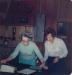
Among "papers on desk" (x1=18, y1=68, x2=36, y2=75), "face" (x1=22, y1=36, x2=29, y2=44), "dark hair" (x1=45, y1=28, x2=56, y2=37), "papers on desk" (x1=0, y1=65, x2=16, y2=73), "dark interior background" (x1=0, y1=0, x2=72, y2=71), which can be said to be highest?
"dark interior background" (x1=0, y1=0, x2=72, y2=71)

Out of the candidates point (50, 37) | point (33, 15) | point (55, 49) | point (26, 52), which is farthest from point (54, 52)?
point (33, 15)

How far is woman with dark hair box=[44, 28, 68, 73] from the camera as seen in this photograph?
244 centimetres

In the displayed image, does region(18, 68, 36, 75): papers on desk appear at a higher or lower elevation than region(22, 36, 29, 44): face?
lower

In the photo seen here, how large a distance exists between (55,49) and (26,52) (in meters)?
0.25

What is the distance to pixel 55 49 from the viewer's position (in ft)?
8.08

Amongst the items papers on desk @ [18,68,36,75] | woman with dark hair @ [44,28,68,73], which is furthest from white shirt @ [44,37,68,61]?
papers on desk @ [18,68,36,75]

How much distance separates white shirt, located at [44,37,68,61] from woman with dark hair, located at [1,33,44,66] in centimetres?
7

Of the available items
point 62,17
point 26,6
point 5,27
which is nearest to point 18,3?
point 26,6

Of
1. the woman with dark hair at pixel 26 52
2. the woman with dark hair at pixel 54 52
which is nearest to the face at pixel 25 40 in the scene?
the woman with dark hair at pixel 26 52

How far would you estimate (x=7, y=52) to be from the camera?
96.8 inches

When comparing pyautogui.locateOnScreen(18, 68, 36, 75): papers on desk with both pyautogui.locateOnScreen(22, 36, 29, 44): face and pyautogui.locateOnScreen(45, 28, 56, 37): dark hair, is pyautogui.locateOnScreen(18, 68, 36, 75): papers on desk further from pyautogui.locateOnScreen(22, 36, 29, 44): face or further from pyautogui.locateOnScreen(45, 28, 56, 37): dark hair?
pyautogui.locateOnScreen(45, 28, 56, 37): dark hair

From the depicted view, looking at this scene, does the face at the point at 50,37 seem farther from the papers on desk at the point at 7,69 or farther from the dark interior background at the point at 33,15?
the papers on desk at the point at 7,69

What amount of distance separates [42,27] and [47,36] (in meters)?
0.10

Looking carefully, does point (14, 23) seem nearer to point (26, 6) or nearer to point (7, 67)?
point (26, 6)
